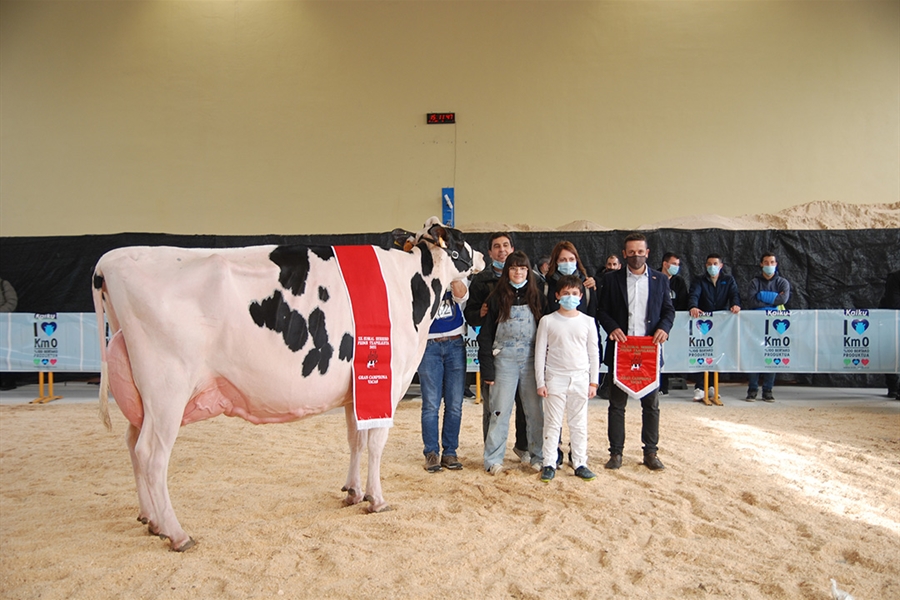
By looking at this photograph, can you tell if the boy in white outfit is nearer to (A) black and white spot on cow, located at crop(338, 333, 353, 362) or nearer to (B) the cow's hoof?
(A) black and white spot on cow, located at crop(338, 333, 353, 362)

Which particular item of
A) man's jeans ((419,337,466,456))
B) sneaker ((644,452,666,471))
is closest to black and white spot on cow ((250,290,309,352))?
man's jeans ((419,337,466,456))

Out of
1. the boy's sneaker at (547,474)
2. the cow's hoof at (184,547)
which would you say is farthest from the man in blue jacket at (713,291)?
the cow's hoof at (184,547)

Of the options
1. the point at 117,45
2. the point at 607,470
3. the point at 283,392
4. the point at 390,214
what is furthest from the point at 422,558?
the point at 117,45

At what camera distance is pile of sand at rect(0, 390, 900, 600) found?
2.96 m

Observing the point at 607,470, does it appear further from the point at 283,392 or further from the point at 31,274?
the point at 31,274

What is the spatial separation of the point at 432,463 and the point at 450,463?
0.15m

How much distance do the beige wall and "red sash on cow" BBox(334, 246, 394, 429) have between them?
28.8ft

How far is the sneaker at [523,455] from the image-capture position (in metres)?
5.18

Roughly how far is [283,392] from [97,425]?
173 inches

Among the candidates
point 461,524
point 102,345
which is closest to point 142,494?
point 102,345

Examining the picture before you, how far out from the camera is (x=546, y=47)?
488 inches

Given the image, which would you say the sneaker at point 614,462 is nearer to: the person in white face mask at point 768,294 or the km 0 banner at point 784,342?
the km 0 banner at point 784,342

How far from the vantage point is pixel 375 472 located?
13.1ft

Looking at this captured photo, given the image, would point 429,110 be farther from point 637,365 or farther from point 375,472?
point 375,472
